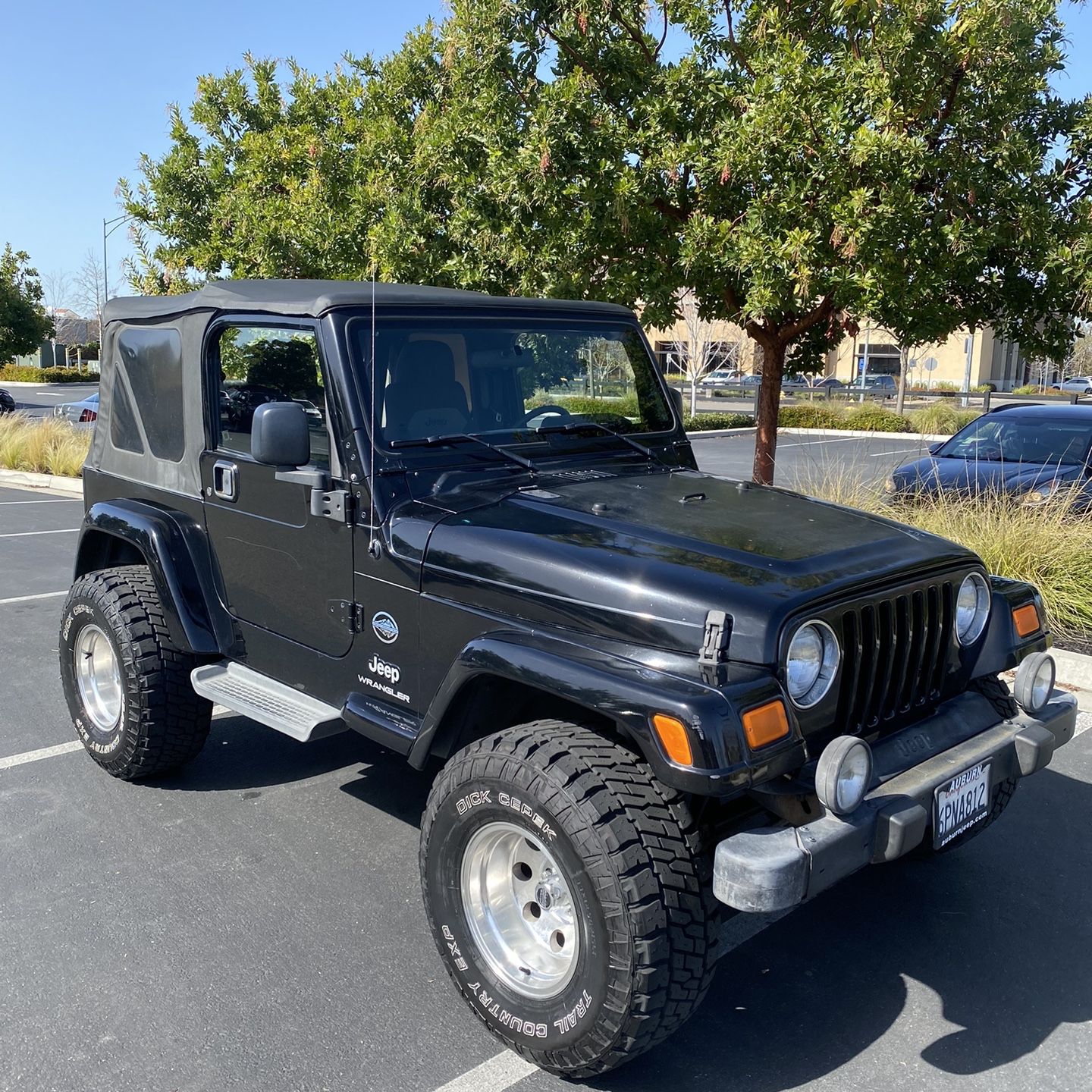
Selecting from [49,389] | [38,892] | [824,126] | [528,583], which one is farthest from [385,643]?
[49,389]

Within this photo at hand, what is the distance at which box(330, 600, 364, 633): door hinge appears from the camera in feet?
11.3

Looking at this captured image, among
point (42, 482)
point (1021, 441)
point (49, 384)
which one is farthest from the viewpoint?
point (49, 384)

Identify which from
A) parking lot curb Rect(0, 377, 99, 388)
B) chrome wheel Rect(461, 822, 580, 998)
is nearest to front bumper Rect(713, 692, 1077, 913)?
chrome wheel Rect(461, 822, 580, 998)

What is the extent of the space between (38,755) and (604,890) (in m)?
3.40

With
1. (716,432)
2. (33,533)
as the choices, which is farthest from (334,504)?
(716,432)

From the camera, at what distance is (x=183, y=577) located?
161 inches

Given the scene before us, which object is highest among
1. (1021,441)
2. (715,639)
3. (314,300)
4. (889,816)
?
(314,300)

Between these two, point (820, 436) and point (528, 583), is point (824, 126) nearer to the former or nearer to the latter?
point (528, 583)

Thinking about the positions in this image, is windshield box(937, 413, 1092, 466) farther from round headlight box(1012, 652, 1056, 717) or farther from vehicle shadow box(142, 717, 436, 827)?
vehicle shadow box(142, 717, 436, 827)

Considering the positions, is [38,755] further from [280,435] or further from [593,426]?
[593,426]

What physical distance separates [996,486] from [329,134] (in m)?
7.76

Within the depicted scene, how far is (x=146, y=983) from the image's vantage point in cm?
307

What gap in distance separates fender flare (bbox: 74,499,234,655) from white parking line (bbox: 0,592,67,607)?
13.8 ft

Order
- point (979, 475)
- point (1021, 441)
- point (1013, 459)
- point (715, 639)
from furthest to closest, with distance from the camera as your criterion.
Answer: point (1021, 441) < point (1013, 459) < point (979, 475) < point (715, 639)
